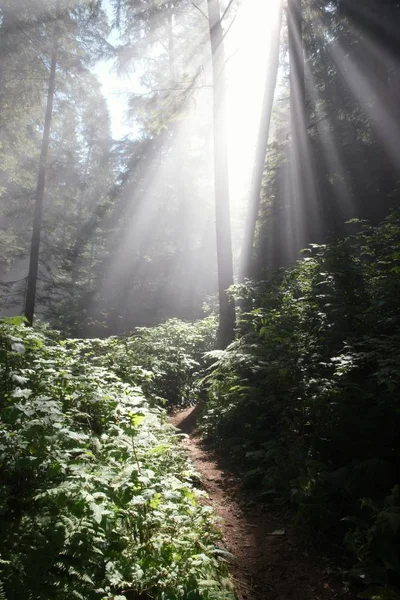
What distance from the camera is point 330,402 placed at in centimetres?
378

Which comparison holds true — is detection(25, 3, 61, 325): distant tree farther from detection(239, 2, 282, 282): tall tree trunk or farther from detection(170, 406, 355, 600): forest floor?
detection(170, 406, 355, 600): forest floor

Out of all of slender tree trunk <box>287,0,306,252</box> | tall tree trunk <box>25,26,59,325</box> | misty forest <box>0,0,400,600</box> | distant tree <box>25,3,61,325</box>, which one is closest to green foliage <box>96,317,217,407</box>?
misty forest <box>0,0,400,600</box>

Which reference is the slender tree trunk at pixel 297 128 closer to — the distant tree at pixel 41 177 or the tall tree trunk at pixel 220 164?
the tall tree trunk at pixel 220 164

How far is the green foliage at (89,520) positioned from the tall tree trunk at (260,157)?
8.15m

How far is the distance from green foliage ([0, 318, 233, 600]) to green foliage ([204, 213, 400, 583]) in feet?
3.52

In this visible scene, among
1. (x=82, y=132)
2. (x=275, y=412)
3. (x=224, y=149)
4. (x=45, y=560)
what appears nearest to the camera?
(x=45, y=560)

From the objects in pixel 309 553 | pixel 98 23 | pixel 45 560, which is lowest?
pixel 309 553

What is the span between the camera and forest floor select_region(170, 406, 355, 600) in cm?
267

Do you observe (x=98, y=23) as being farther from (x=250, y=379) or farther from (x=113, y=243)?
(x=250, y=379)

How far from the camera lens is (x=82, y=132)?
3009 cm

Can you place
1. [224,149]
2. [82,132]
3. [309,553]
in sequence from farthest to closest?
[82,132], [224,149], [309,553]

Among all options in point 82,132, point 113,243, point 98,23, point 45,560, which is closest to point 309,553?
point 45,560

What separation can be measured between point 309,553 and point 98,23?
70.6 ft

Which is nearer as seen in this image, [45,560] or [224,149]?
[45,560]
